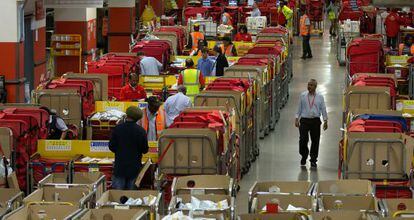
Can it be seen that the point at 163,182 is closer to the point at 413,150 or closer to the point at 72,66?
the point at 413,150

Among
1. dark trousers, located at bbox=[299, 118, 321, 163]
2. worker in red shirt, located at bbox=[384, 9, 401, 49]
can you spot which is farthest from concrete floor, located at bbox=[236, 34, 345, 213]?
worker in red shirt, located at bbox=[384, 9, 401, 49]

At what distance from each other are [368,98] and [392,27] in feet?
55.6

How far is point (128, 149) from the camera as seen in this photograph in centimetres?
1449

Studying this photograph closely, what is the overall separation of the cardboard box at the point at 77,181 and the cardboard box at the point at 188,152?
0.97m

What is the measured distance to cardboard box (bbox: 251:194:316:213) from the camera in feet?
40.0

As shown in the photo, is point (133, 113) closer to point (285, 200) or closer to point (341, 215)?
point (285, 200)

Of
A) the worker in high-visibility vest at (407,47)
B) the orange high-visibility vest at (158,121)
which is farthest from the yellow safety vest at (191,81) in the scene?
the worker in high-visibility vest at (407,47)

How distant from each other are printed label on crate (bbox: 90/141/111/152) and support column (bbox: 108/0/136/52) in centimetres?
2040

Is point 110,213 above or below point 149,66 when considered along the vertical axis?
below

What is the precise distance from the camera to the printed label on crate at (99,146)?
1573cm

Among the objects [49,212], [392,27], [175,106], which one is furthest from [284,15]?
[49,212]

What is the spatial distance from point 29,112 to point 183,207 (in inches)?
195

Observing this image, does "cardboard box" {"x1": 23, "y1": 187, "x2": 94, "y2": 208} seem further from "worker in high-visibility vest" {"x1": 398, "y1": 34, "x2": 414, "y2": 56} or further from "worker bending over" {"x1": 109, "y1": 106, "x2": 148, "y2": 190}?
"worker in high-visibility vest" {"x1": 398, "y1": 34, "x2": 414, "y2": 56}

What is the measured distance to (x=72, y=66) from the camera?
100 feet
